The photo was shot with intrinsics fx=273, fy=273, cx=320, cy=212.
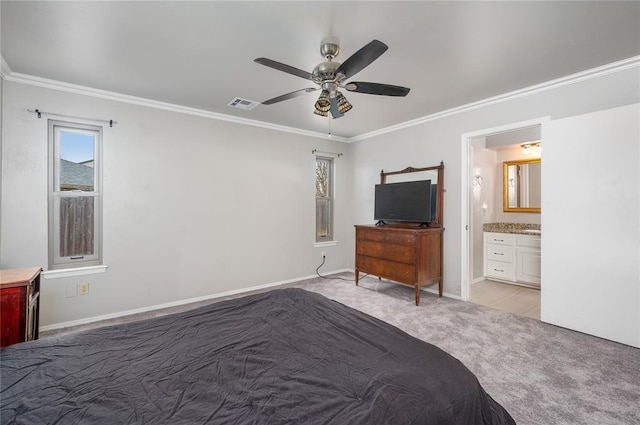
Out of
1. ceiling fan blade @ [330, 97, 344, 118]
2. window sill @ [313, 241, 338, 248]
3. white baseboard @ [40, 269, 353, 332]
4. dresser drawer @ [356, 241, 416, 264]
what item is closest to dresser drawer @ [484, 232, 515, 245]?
dresser drawer @ [356, 241, 416, 264]

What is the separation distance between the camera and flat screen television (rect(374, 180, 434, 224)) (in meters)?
3.82

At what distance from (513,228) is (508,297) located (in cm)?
149

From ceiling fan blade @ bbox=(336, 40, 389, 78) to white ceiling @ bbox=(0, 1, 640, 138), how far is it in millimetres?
327

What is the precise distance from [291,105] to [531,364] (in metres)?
3.53

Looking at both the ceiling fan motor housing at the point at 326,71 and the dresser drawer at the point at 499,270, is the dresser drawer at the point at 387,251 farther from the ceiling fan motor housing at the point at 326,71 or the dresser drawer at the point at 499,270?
the ceiling fan motor housing at the point at 326,71

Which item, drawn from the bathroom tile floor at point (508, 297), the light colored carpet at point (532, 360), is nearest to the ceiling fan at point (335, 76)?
the light colored carpet at point (532, 360)

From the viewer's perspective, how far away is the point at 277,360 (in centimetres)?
118

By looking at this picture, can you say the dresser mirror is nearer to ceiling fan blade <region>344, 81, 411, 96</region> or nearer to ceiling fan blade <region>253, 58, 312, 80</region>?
ceiling fan blade <region>344, 81, 411, 96</region>

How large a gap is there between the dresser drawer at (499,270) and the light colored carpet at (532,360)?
156 cm

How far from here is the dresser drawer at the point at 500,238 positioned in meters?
4.50

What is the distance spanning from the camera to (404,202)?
4078mm

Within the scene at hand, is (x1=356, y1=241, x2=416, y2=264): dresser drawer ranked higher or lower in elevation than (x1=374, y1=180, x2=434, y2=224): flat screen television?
lower

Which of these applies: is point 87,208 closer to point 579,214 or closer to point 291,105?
point 291,105

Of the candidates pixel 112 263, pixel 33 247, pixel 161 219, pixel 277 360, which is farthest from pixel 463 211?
pixel 33 247
